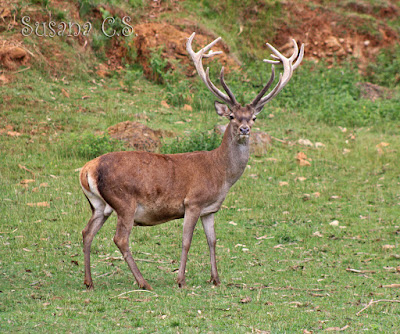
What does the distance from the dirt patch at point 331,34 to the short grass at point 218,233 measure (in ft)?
14.6

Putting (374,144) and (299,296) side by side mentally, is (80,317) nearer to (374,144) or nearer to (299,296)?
(299,296)

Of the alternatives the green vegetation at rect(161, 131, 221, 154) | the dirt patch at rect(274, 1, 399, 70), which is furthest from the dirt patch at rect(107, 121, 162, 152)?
the dirt patch at rect(274, 1, 399, 70)

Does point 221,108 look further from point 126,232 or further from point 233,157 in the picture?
point 126,232

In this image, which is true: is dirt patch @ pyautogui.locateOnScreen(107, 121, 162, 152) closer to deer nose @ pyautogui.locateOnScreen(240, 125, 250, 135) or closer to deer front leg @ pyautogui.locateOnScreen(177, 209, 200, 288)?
deer nose @ pyautogui.locateOnScreen(240, 125, 250, 135)

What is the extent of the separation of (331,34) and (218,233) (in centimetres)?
1440

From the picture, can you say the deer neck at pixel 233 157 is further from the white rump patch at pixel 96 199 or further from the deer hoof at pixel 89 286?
the deer hoof at pixel 89 286

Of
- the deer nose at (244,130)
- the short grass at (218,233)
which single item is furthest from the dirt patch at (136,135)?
the deer nose at (244,130)

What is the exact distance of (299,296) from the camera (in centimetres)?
655

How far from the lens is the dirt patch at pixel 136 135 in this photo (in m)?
12.7

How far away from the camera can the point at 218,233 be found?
380 inches

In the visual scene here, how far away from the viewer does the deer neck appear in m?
7.46

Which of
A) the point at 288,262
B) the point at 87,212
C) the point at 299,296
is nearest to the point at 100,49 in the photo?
the point at 87,212

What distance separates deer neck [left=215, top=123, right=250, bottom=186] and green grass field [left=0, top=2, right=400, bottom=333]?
1.26 meters

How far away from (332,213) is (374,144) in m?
4.99
